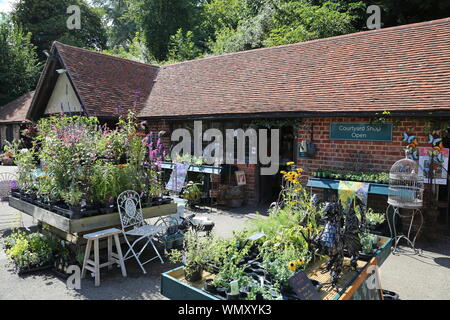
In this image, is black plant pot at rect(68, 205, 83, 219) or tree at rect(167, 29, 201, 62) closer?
black plant pot at rect(68, 205, 83, 219)

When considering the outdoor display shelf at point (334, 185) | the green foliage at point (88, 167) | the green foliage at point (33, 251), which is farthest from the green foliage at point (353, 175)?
the green foliage at point (33, 251)

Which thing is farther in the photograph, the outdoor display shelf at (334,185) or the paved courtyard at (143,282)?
the outdoor display shelf at (334,185)

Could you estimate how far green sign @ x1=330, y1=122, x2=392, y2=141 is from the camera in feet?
23.8

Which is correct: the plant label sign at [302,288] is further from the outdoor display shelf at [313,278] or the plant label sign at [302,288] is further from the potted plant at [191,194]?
the potted plant at [191,194]

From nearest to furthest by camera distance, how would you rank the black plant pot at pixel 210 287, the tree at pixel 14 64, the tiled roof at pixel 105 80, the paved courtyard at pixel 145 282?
the black plant pot at pixel 210 287 < the paved courtyard at pixel 145 282 < the tiled roof at pixel 105 80 < the tree at pixel 14 64

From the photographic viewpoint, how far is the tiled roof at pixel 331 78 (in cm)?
721

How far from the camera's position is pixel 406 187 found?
241 inches

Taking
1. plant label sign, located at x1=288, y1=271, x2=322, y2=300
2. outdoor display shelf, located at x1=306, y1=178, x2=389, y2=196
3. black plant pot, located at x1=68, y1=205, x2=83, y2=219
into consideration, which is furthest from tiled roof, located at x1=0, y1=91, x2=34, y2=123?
plant label sign, located at x1=288, y1=271, x2=322, y2=300

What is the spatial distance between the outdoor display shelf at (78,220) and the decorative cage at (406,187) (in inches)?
159

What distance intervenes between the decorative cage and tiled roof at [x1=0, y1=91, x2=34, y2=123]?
1982cm

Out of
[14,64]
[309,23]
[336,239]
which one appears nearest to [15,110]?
[14,64]

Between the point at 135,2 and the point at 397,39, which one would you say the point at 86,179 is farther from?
the point at 135,2

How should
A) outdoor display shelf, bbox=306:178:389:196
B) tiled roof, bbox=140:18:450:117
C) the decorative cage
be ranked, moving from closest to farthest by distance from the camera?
1. the decorative cage
2. outdoor display shelf, bbox=306:178:389:196
3. tiled roof, bbox=140:18:450:117

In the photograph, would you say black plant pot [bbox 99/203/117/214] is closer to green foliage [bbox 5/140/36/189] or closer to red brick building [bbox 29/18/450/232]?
green foliage [bbox 5/140/36/189]
